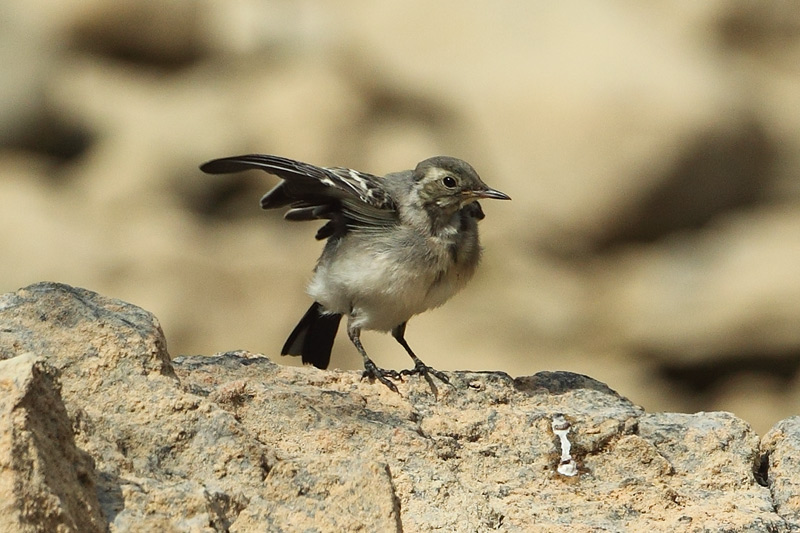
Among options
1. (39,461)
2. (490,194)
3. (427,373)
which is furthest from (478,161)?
(39,461)

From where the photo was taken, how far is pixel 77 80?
46.4 ft

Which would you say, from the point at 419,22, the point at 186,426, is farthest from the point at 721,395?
the point at 186,426

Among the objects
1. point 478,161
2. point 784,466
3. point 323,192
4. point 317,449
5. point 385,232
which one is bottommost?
point 317,449

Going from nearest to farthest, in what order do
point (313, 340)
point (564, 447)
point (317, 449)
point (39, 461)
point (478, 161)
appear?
point (39, 461) → point (317, 449) → point (564, 447) → point (313, 340) → point (478, 161)

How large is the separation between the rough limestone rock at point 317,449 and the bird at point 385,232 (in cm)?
123

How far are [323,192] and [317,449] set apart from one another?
2855mm

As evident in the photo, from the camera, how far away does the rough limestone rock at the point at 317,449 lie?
126 inches

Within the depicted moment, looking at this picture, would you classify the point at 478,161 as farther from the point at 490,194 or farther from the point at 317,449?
the point at 317,449

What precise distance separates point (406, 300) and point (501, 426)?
1.91 m

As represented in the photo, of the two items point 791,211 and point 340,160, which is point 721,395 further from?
point 340,160

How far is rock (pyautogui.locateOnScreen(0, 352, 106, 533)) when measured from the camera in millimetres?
2865

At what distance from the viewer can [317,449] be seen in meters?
4.24

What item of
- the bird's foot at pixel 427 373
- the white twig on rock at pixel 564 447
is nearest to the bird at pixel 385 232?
the bird's foot at pixel 427 373

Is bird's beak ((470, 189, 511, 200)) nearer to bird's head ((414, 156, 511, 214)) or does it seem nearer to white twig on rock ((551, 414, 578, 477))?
bird's head ((414, 156, 511, 214))
